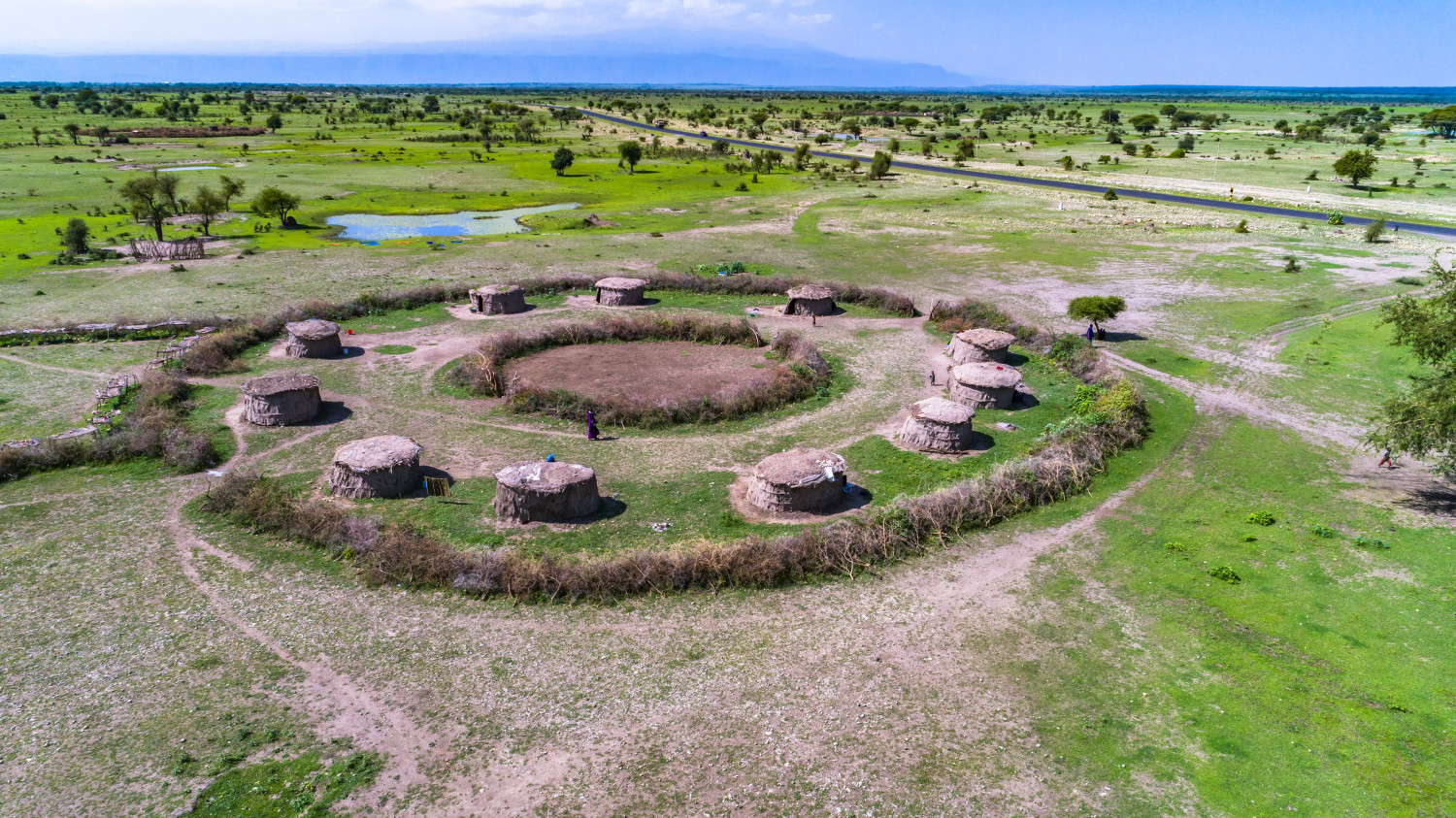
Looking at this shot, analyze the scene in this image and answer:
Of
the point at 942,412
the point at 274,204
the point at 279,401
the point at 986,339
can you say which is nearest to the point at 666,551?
the point at 942,412

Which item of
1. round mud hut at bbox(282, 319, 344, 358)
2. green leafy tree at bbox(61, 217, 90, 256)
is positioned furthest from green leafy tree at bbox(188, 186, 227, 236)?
round mud hut at bbox(282, 319, 344, 358)

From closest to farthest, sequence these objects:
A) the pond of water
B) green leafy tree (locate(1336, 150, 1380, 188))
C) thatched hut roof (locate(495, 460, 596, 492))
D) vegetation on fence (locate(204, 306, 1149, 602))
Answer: vegetation on fence (locate(204, 306, 1149, 602)) → thatched hut roof (locate(495, 460, 596, 492)) → the pond of water → green leafy tree (locate(1336, 150, 1380, 188))

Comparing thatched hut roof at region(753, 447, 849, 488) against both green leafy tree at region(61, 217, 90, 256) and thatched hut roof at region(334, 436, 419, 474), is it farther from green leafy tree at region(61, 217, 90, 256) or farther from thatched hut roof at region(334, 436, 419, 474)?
green leafy tree at region(61, 217, 90, 256)

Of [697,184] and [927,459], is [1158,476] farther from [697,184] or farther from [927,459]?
[697,184]

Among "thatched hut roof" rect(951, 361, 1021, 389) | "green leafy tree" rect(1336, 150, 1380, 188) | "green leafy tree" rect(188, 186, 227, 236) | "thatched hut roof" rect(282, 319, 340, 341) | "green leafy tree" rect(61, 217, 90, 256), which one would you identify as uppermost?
"green leafy tree" rect(1336, 150, 1380, 188)

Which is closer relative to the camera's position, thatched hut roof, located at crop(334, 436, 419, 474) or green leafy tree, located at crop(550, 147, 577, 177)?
thatched hut roof, located at crop(334, 436, 419, 474)

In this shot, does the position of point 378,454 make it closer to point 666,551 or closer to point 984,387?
point 666,551
